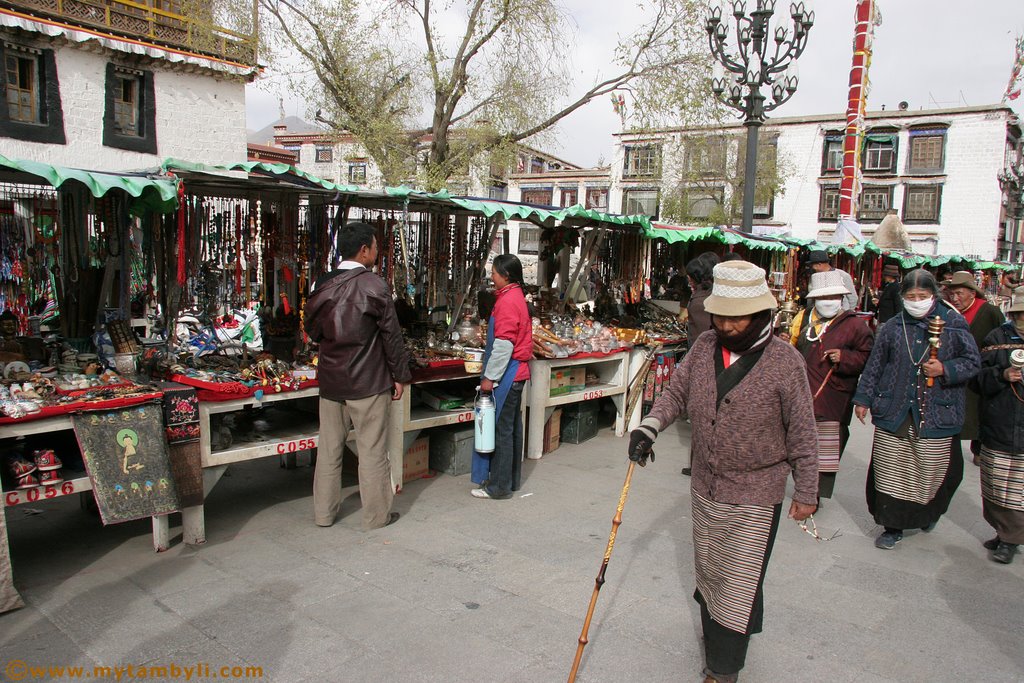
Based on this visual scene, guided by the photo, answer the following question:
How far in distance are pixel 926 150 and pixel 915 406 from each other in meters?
33.7

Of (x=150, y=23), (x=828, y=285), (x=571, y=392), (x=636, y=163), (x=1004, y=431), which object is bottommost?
(x=571, y=392)

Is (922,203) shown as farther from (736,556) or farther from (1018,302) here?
(736,556)

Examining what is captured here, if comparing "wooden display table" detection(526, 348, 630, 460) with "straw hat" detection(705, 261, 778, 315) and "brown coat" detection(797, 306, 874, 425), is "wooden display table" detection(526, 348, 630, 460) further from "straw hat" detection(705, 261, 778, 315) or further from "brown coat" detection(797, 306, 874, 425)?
"straw hat" detection(705, 261, 778, 315)

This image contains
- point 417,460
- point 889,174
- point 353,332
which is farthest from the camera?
point 889,174

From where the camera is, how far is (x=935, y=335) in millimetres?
4094

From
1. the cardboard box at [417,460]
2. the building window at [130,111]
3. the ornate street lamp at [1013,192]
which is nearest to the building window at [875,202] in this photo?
the ornate street lamp at [1013,192]

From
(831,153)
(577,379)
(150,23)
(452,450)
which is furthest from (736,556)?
(831,153)

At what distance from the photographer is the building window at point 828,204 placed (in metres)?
34.2

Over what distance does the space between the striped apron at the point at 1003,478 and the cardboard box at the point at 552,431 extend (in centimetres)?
332

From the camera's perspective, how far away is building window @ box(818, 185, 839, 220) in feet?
112

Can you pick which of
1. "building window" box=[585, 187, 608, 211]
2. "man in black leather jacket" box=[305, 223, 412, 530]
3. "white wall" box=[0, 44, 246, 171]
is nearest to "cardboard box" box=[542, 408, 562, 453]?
"man in black leather jacket" box=[305, 223, 412, 530]

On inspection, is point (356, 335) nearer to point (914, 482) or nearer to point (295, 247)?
point (295, 247)

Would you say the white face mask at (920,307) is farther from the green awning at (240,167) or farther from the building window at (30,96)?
the building window at (30,96)

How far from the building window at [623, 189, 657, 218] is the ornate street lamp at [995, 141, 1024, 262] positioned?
1529cm
